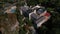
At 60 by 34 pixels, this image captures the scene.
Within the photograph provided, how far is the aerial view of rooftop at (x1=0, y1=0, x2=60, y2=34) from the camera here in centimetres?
196

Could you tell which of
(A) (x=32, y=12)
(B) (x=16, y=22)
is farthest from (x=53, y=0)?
(B) (x=16, y=22)

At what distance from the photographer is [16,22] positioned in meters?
2.00

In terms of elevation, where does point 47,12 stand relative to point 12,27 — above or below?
above

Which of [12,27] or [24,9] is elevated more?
[24,9]

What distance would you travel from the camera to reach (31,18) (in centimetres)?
200

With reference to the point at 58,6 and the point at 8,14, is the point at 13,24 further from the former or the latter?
the point at 58,6

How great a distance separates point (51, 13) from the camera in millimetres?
2006

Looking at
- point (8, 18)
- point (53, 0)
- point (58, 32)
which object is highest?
point (53, 0)

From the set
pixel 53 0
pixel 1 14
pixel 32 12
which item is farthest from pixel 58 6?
pixel 1 14

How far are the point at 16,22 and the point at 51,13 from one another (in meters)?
0.37

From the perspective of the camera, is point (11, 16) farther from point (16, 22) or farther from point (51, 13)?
point (51, 13)

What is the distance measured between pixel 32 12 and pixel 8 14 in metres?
0.25

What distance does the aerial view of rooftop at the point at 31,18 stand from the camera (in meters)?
1.96

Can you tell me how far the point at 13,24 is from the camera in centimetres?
199
